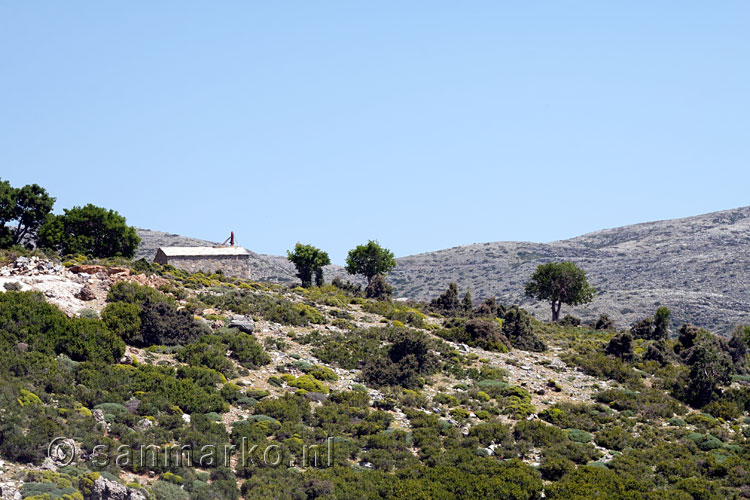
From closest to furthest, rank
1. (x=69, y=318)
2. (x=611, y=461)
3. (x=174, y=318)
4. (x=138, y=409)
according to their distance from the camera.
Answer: (x=138, y=409), (x=611, y=461), (x=69, y=318), (x=174, y=318)

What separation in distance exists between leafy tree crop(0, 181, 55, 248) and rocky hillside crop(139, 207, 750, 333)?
67134 mm

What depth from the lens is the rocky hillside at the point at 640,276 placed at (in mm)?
135500

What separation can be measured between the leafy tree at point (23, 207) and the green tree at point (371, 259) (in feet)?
116

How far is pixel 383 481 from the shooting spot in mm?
33438

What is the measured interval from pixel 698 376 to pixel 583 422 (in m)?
11.4

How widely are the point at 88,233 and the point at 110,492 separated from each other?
49.9 metres

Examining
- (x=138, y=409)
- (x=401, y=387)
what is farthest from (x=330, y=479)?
(x=401, y=387)

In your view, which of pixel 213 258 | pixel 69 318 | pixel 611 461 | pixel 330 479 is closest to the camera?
pixel 330 479

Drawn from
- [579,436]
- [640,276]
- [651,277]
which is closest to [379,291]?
[579,436]

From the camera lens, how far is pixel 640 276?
166500mm

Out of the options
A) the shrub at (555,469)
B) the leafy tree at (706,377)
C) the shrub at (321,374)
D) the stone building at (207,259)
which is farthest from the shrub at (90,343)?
the leafy tree at (706,377)

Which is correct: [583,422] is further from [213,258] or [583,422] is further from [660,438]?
[213,258]

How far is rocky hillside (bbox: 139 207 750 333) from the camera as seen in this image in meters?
136

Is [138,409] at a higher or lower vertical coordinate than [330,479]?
higher
